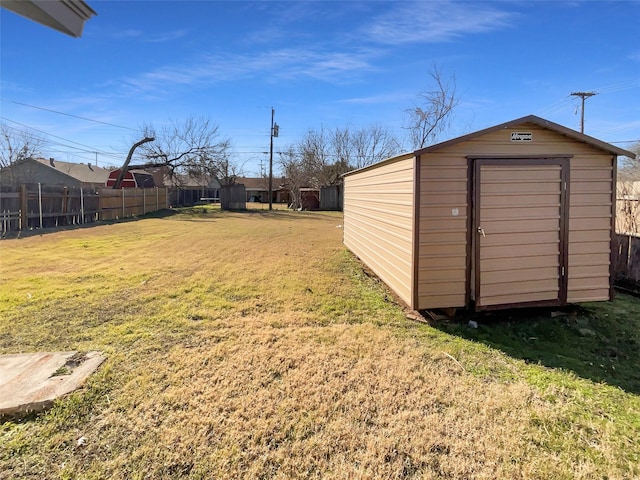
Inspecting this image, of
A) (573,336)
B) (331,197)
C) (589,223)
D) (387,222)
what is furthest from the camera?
(331,197)

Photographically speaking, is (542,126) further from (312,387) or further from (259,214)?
(259,214)

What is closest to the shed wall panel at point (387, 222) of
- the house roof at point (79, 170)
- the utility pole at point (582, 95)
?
the utility pole at point (582, 95)

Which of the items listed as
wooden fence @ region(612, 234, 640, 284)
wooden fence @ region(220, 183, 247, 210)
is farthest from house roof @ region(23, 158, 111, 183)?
wooden fence @ region(612, 234, 640, 284)

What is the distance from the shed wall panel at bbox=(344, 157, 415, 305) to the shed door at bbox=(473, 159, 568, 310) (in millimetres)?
820

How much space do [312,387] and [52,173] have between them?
34.4m

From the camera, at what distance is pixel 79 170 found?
3325cm

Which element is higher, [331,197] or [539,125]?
[331,197]

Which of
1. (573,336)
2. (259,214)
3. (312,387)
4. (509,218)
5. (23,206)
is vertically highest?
(23,206)

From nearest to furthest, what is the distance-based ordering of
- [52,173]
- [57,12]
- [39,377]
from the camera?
[57,12] < [39,377] < [52,173]

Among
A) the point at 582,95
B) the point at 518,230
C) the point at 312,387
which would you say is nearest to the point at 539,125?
the point at 518,230

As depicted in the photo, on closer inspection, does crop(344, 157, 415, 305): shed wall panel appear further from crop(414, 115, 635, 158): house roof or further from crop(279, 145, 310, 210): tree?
crop(279, 145, 310, 210): tree

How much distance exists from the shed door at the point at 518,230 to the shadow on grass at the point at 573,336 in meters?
0.27

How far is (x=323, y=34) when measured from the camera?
319 inches

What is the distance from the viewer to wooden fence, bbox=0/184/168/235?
36.1 feet
